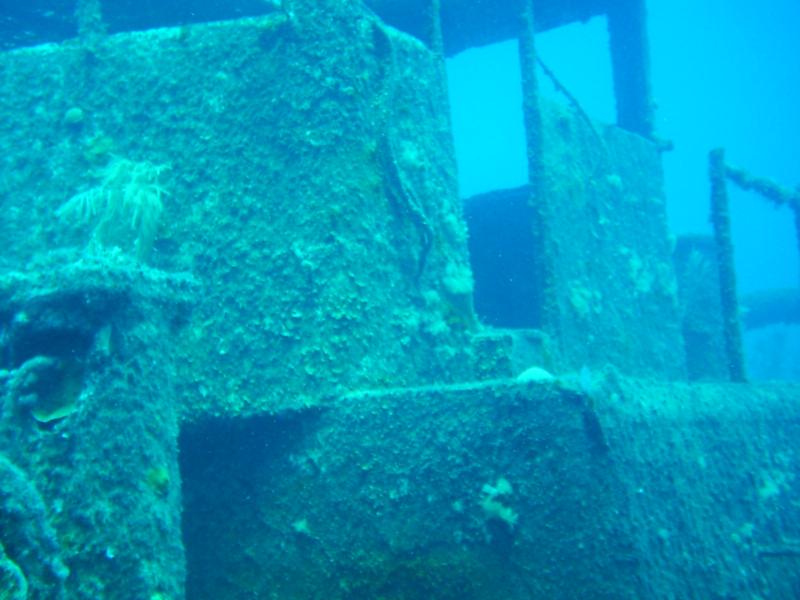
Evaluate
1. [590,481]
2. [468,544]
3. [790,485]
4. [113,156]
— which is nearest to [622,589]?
[590,481]

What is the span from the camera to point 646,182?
5.48 meters

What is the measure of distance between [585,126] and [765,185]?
2.02m

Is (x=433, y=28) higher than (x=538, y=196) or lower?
higher

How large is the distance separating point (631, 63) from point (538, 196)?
2.80 metres

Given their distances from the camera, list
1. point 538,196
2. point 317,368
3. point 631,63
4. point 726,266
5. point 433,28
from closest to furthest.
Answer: point 317,368 → point 433,28 → point 538,196 → point 726,266 → point 631,63

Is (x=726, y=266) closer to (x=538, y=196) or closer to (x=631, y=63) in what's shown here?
(x=538, y=196)

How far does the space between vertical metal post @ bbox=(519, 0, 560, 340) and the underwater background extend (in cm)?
2

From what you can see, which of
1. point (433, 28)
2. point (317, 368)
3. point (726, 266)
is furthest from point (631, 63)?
point (317, 368)

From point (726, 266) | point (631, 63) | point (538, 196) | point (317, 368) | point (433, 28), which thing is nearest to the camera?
point (317, 368)

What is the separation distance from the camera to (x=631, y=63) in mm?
6094

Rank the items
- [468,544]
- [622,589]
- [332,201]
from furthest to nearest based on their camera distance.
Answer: [332,201], [468,544], [622,589]

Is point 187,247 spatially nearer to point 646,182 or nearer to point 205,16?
point 205,16

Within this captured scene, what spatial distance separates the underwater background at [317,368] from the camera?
1.73m

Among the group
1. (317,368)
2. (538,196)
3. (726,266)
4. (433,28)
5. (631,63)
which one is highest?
(631,63)
